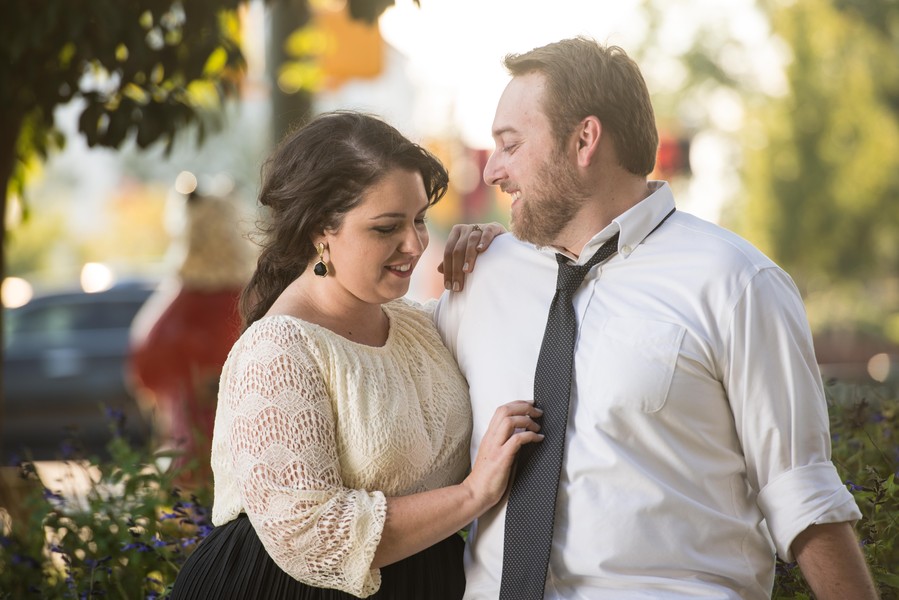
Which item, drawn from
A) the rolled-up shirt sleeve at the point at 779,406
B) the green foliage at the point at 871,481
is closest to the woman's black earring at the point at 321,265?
Result: the rolled-up shirt sleeve at the point at 779,406

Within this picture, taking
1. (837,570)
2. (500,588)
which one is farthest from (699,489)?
(500,588)

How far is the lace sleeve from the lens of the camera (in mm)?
2625

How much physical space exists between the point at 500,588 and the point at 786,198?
20.9 meters

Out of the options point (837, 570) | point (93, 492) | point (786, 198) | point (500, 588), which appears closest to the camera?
point (837, 570)

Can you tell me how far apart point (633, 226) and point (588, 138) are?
28 centimetres

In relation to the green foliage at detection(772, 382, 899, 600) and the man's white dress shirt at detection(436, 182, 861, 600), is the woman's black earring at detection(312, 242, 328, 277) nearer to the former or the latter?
the man's white dress shirt at detection(436, 182, 861, 600)

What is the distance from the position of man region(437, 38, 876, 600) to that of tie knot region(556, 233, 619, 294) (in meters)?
0.01

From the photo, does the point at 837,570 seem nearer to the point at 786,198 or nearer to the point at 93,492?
the point at 93,492

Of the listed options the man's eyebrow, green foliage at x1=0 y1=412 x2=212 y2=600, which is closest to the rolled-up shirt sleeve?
the man's eyebrow

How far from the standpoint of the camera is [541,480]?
278cm

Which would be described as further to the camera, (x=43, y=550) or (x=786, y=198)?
(x=786, y=198)

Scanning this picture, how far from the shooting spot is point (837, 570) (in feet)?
8.64

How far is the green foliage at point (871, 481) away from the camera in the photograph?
3037mm

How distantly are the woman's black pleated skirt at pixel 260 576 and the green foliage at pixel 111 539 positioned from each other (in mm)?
623
